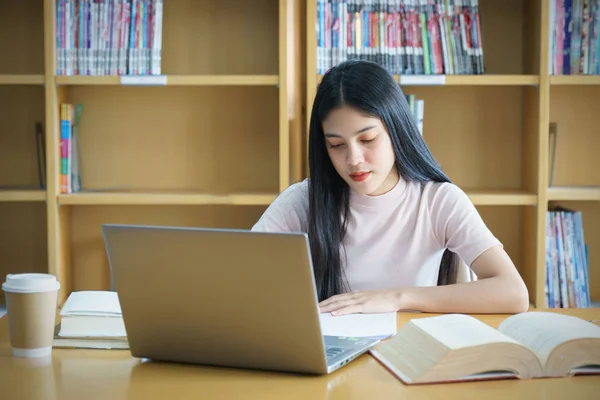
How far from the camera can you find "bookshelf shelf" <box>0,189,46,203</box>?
9.23 feet

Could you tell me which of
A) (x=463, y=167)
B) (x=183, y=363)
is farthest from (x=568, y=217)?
(x=183, y=363)

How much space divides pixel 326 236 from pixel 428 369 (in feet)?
2.67

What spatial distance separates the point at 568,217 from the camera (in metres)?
2.90

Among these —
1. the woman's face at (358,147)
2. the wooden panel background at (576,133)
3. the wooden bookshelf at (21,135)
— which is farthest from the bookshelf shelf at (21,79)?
the wooden panel background at (576,133)

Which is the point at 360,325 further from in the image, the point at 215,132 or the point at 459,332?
the point at 215,132

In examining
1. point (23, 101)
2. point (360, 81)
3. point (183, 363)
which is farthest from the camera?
point (23, 101)

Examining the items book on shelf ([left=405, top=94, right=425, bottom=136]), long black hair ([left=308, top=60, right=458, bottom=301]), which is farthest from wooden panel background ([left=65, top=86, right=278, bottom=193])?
long black hair ([left=308, top=60, right=458, bottom=301])

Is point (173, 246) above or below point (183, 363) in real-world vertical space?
above

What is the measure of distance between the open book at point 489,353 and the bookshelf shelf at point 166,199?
5.27ft

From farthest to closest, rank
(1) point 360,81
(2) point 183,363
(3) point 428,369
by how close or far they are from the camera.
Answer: (1) point 360,81, (2) point 183,363, (3) point 428,369

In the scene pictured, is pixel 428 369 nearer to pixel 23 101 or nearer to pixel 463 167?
pixel 463 167

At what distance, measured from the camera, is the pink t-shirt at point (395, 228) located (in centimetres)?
194

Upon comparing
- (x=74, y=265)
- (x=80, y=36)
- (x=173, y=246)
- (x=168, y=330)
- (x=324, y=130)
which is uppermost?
(x=80, y=36)

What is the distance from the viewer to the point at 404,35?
2.83 metres
